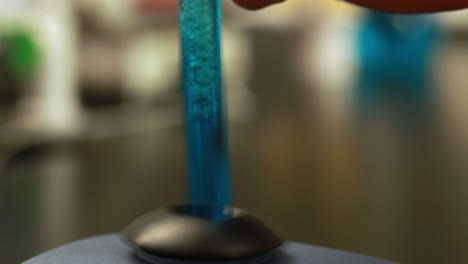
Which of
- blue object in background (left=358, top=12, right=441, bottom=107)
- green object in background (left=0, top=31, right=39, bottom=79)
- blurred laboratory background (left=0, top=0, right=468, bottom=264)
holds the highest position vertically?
blue object in background (left=358, top=12, right=441, bottom=107)

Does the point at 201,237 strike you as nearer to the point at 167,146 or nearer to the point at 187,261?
the point at 187,261

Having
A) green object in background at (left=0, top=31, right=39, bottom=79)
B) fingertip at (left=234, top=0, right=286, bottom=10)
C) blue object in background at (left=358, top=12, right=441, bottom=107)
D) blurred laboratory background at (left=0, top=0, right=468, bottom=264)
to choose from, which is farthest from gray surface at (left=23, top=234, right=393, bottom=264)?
blue object in background at (left=358, top=12, right=441, bottom=107)

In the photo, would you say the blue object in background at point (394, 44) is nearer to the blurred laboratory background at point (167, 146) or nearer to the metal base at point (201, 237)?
the blurred laboratory background at point (167, 146)

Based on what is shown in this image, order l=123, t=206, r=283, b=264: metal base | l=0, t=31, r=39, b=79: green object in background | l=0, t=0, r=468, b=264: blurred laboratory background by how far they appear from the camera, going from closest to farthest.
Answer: l=123, t=206, r=283, b=264: metal base → l=0, t=0, r=468, b=264: blurred laboratory background → l=0, t=31, r=39, b=79: green object in background

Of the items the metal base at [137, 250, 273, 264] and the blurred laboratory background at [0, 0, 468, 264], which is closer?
the metal base at [137, 250, 273, 264]

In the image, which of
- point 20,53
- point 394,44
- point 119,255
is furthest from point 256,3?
point 394,44

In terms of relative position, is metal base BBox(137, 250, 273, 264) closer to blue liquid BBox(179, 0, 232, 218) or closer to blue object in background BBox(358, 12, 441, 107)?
blue liquid BBox(179, 0, 232, 218)

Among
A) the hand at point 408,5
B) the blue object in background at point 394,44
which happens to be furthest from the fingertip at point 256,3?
the blue object in background at point 394,44
